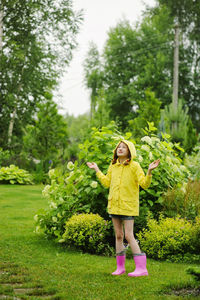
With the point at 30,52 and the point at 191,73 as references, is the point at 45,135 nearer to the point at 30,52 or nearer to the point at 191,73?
the point at 30,52

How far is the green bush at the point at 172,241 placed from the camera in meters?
4.78

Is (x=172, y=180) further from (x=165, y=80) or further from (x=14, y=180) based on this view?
(x=165, y=80)

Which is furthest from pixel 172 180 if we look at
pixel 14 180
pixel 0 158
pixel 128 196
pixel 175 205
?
pixel 0 158

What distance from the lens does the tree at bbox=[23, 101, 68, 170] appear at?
16.0m

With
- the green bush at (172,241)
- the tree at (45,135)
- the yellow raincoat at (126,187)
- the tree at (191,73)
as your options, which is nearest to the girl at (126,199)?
the yellow raincoat at (126,187)

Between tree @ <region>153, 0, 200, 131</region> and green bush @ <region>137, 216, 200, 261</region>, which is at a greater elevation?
tree @ <region>153, 0, 200, 131</region>

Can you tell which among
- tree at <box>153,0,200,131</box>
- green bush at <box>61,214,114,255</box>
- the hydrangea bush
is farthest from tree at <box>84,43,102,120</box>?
green bush at <box>61,214,114,255</box>

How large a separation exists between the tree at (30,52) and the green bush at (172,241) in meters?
10.3

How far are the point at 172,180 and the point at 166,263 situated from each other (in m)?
1.59

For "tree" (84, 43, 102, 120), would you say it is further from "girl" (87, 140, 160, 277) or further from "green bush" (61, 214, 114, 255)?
"girl" (87, 140, 160, 277)

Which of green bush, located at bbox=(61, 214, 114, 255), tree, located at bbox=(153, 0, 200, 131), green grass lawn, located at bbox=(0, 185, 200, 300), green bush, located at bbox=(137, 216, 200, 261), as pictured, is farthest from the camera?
tree, located at bbox=(153, 0, 200, 131)

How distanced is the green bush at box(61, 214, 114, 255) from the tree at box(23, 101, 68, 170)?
426 inches

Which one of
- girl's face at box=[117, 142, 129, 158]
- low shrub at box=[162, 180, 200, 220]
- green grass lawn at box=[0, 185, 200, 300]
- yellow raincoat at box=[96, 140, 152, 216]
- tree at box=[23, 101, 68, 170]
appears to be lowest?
green grass lawn at box=[0, 185, 200, 300]

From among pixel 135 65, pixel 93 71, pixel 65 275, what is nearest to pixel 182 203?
pixel 65 275
